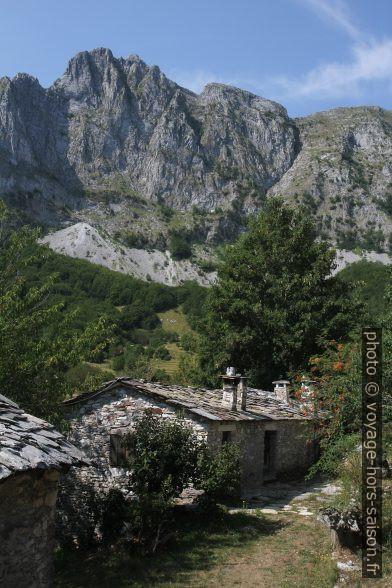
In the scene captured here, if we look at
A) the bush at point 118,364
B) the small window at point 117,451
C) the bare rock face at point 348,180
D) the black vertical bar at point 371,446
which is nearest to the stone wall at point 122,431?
the small window at point 117,451

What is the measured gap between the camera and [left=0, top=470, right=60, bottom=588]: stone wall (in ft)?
22.5

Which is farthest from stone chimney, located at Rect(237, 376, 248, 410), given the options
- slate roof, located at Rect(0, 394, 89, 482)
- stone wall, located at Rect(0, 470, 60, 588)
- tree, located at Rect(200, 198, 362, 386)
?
stone wall, located at Rect(0, 470, 60, 588)

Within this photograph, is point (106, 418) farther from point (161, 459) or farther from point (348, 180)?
point (348, 180)

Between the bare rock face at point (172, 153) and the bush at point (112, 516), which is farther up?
the bare rock face at point (172, 153)

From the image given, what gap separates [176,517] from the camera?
14156 millimetres

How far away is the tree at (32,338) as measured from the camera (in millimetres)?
11852

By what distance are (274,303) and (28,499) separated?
22.4 m

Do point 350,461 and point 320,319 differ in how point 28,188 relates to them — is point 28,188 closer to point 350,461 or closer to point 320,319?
point 320,319

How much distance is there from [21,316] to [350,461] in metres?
8.00

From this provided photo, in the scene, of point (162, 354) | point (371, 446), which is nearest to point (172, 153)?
point (162, 354)

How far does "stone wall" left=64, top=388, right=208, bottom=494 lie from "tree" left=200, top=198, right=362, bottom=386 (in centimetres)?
1138

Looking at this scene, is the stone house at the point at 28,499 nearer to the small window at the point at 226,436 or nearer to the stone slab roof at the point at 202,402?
the stone slab roof at the point at 202,402

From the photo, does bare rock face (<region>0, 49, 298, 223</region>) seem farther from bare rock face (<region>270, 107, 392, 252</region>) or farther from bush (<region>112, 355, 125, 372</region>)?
bush (<region>112, 355, 125, 372</region>)

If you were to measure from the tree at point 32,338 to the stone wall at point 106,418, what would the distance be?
3.20 m
